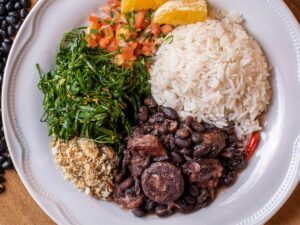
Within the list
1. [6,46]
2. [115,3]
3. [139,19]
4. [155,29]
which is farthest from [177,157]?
[6,46]

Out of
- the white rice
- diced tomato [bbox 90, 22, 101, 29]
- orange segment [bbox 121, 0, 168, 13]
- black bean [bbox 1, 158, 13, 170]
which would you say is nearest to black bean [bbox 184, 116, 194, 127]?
the white rice

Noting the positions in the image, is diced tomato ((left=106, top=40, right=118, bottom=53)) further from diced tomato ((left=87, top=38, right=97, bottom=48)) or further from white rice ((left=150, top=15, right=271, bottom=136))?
white rice ((left=150, top=15, right=271, bottom=136))

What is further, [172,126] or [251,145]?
[251,145]

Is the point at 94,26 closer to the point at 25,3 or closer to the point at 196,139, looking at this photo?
the point at 25,3

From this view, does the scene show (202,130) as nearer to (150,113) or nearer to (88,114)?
(150,113)

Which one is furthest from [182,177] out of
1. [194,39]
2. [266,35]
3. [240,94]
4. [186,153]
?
[266,35]

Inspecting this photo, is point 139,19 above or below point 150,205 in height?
above

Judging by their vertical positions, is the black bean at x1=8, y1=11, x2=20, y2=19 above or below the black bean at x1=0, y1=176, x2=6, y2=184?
above
